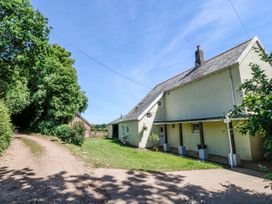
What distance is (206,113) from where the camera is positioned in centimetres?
1728

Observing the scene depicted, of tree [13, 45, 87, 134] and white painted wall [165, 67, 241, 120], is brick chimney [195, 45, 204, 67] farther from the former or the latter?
tree [13, 45, 87, 134]

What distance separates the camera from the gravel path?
6883 millimetres

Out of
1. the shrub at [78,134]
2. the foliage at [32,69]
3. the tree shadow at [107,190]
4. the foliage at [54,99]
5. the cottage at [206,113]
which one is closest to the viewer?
the tree shadow at [107,190]

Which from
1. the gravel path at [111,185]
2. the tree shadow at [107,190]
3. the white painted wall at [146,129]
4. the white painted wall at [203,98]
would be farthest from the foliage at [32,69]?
the white painted wall at [203,98]

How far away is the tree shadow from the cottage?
131 inches

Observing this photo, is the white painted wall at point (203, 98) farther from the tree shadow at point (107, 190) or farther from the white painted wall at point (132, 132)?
the tree shadow at point (107, 190)

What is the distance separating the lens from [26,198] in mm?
6422

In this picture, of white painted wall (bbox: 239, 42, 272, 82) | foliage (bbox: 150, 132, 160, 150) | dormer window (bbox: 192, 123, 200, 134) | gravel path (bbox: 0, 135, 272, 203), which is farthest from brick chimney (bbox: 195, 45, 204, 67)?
gravel path (bbox: 0, 135, 272, 203)

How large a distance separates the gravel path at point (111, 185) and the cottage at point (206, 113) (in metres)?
2.67

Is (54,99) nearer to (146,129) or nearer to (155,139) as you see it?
(146,129)

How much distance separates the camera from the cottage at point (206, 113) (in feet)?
47.5

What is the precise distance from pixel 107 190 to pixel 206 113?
12.1 metres

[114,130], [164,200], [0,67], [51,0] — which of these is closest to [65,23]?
[51,0]

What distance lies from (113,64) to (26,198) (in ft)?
61.1
